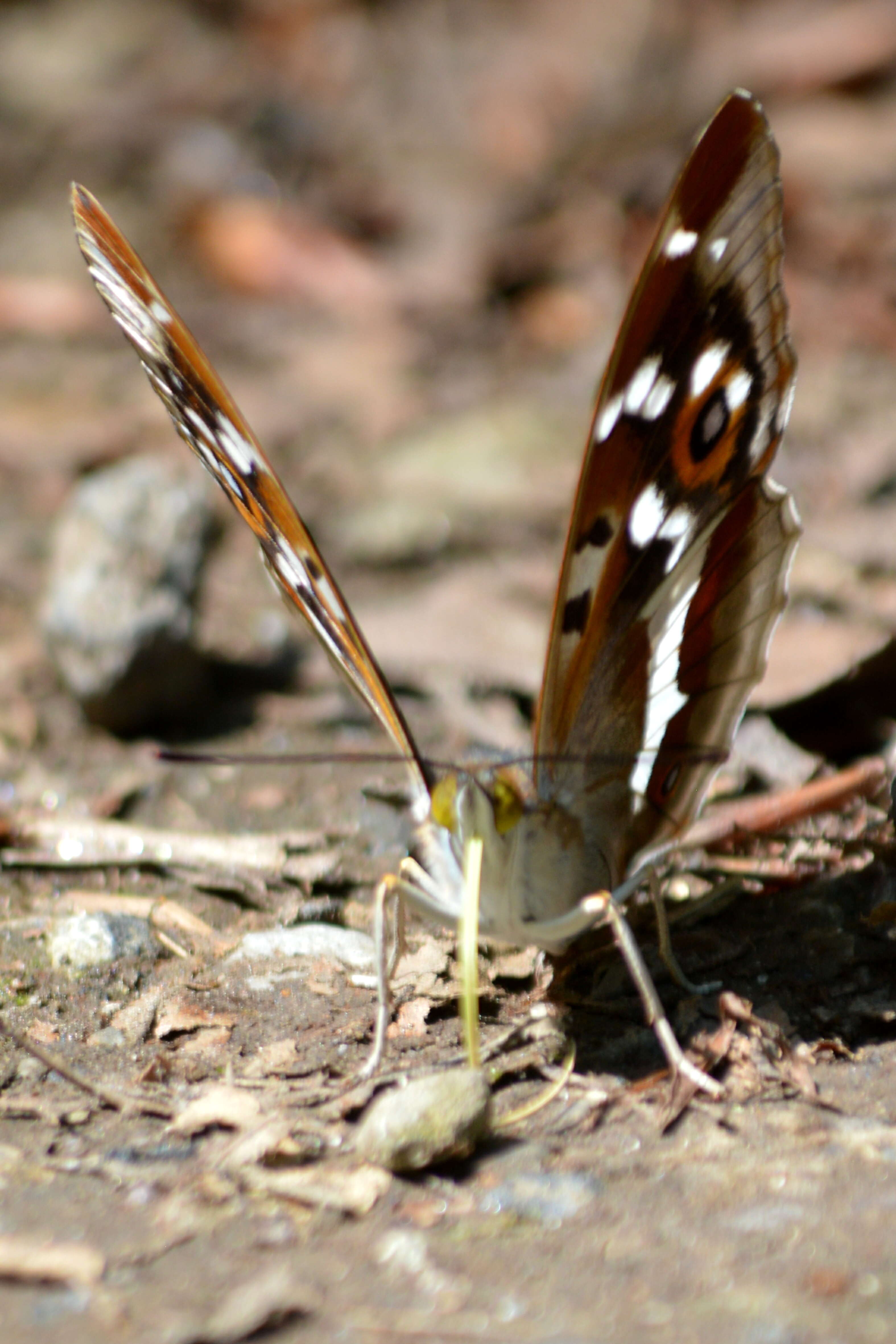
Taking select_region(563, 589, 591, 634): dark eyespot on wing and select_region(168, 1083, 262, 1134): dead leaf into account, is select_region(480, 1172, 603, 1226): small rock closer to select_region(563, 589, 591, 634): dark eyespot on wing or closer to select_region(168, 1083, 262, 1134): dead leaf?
select_region(168, 1083, 262, 1134): dead leaf

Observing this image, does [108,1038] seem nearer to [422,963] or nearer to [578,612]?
[422,963]

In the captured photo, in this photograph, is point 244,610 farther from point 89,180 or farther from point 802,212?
point 89,180

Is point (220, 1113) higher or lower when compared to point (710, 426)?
lower

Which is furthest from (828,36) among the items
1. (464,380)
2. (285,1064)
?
(285,1064)

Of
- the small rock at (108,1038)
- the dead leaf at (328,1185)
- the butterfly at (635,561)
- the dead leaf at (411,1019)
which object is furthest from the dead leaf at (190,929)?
the dead leaf at (328,1185)

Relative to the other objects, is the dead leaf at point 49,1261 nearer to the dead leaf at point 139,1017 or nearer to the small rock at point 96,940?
the dead leaf at point 139,1017

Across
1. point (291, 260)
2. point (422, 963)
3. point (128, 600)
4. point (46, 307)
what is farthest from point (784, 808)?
point (46, 307)

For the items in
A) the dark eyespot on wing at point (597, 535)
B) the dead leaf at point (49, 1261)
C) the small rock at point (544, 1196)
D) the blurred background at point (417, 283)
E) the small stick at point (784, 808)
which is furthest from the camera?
the blurred background at point (417, 283)
